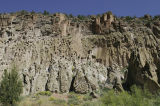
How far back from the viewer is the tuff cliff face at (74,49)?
1186 inches

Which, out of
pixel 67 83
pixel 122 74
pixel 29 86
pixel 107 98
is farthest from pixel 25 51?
pixel 107 98

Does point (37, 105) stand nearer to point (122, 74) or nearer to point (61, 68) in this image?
point (61, 68)

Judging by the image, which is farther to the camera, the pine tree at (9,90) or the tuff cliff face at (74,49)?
the tuff cliff face at (74,49)

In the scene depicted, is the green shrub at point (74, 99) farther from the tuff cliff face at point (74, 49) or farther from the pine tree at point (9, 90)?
the pine tree at point (9, 90)

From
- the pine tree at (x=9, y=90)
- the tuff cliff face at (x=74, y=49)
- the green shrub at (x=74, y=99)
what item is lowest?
the green shrub at (x=74, y=99)

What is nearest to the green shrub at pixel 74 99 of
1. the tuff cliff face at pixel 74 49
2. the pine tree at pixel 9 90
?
the tuff cliff face at pixel 74 49

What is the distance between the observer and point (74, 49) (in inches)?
1416

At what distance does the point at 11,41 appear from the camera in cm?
3478

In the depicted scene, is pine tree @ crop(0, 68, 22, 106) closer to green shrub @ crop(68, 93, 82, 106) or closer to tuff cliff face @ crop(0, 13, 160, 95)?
green shrub @ crop(68, 93, 82, 106)

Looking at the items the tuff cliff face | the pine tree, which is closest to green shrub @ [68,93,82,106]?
the tuff cliff face

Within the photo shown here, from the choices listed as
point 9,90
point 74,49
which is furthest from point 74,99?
point 74,49

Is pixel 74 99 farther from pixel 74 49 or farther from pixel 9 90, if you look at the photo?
pixel 74 49

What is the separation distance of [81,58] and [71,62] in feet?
7.72

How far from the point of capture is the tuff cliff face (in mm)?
30125
